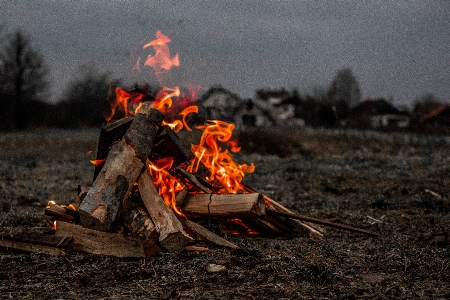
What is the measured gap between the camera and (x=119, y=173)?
4.55 meters

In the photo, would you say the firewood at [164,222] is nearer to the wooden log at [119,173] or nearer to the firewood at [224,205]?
the wooden log at [119,173]

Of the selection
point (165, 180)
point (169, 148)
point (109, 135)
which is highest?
point (109, 135)

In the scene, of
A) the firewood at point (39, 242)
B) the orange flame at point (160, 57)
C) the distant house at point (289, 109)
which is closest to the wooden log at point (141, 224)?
the firewood at point (39, 242)

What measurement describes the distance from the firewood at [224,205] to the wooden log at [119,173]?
2.43ft

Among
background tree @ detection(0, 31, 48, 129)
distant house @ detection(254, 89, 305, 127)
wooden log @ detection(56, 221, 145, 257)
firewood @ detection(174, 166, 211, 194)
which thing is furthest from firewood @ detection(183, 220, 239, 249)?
distant house @ detection(254, 89, 305, 127)

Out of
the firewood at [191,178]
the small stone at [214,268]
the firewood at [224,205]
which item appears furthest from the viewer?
the firewood at [191,178]

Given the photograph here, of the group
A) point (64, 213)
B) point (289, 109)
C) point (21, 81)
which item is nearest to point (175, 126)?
point (64, 213)

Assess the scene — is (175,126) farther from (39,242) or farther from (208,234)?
(39,242)

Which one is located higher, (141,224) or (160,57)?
(160,57)

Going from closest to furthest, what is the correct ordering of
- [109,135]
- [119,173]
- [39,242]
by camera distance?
[39,242] < [119,173] < [109,135]

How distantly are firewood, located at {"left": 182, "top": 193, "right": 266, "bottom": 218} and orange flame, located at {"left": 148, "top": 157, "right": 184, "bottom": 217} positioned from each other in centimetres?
19

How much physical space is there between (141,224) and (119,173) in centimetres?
61

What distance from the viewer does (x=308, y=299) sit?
3.29 m

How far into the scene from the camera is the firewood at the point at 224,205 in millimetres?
4720
